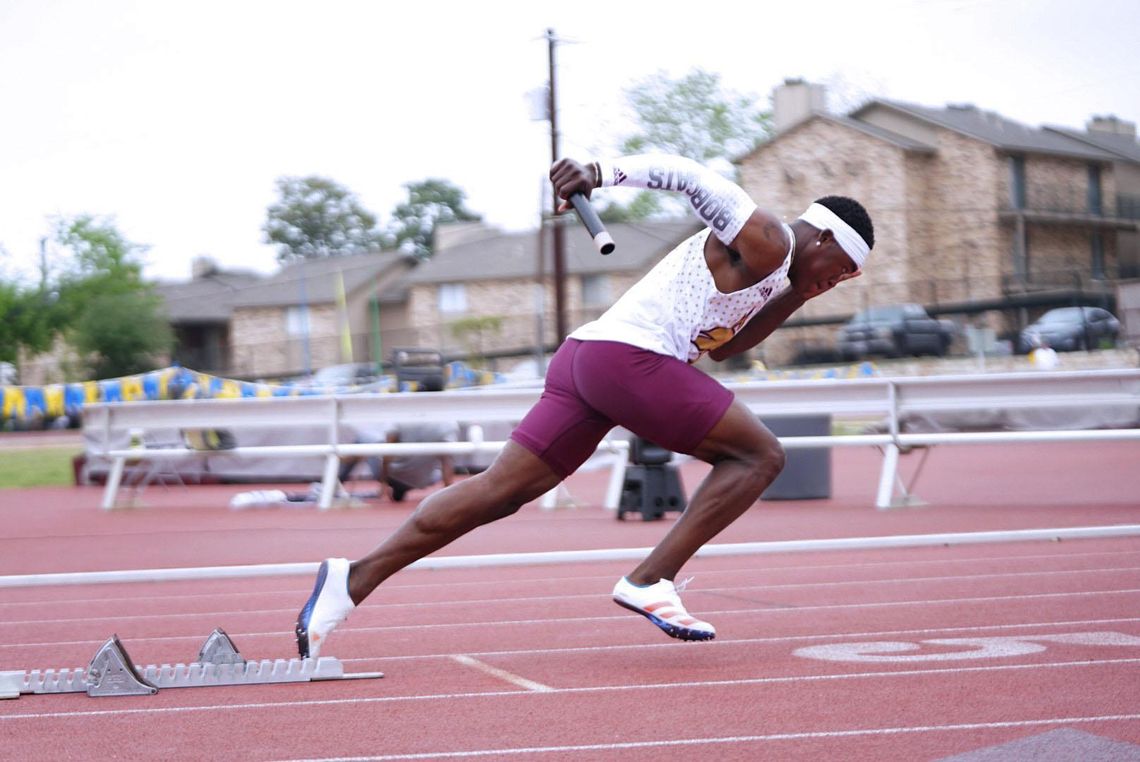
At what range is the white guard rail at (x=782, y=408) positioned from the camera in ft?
36.8

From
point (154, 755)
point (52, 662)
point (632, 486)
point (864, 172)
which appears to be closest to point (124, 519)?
point (632, 486)

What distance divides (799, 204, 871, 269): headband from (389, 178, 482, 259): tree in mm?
99151

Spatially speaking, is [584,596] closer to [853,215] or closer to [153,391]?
[853,215]

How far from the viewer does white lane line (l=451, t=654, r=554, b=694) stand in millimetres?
4785

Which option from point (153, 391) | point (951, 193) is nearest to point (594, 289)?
point (951, 193)

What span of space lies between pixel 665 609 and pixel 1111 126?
70.5 metres

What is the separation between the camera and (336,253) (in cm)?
10175

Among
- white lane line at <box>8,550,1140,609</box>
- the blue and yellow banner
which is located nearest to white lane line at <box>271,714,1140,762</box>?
white lane line at <box>8,550,1140,609</box>

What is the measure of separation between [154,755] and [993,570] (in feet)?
16.2

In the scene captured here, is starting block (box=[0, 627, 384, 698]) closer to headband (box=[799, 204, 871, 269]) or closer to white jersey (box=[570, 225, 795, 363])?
white jersey (box=[570, 225, 795, 363])

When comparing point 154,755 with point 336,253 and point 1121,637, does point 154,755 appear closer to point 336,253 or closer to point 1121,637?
point 1121,637

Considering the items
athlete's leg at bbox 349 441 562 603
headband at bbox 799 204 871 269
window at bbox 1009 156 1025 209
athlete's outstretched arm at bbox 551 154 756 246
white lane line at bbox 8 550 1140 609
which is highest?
window at bbox 1009 156 1025 209

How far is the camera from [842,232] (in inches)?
197

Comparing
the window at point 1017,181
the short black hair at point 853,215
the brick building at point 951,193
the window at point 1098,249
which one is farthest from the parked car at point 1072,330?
the short black hair at point 853,215
